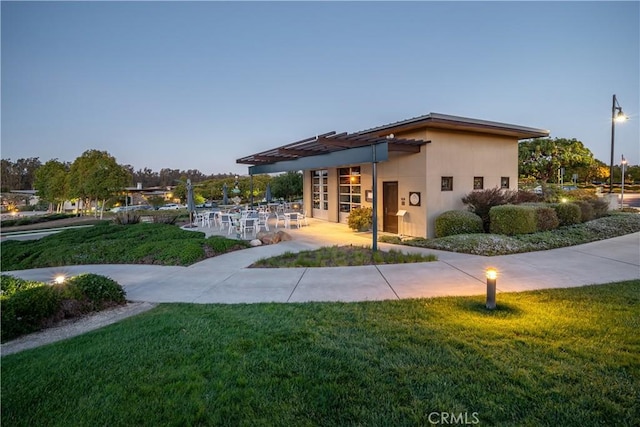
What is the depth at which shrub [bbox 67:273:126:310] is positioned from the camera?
491 cm

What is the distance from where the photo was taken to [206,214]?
15.9 m

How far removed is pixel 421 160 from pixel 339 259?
5280 millimetres

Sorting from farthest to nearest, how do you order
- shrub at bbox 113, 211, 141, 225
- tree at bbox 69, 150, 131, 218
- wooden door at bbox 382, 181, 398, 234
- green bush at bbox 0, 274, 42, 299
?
tree at bbox 69, 150, 131, 218
shrub at bbox 113, 211, 141, 225
wooden door at bbox 382, 181, 398, 234
green bush at bbox 0, 274, 42, 299

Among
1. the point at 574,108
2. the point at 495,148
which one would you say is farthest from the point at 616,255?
the point at 574,108

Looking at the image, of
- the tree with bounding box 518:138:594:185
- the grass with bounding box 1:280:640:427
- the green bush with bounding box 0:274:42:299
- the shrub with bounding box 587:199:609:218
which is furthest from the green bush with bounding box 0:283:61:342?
the tree with bounding box 518:138:594:185

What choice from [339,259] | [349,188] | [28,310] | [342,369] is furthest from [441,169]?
[28,310]

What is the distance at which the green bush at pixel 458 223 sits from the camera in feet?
33.7

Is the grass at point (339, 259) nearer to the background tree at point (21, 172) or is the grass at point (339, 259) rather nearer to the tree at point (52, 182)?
the tree at point (52, 182)

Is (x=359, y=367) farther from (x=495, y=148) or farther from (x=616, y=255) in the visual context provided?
(x=495, y=148)

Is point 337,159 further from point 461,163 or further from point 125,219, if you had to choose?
point 125,219

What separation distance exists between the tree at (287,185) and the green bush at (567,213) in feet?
66.0

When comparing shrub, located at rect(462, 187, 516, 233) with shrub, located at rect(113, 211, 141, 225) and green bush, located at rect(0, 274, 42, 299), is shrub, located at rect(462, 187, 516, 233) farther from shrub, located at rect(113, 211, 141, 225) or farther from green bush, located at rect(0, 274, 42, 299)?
shrub, located at rect(113, 211, 141, 225)
